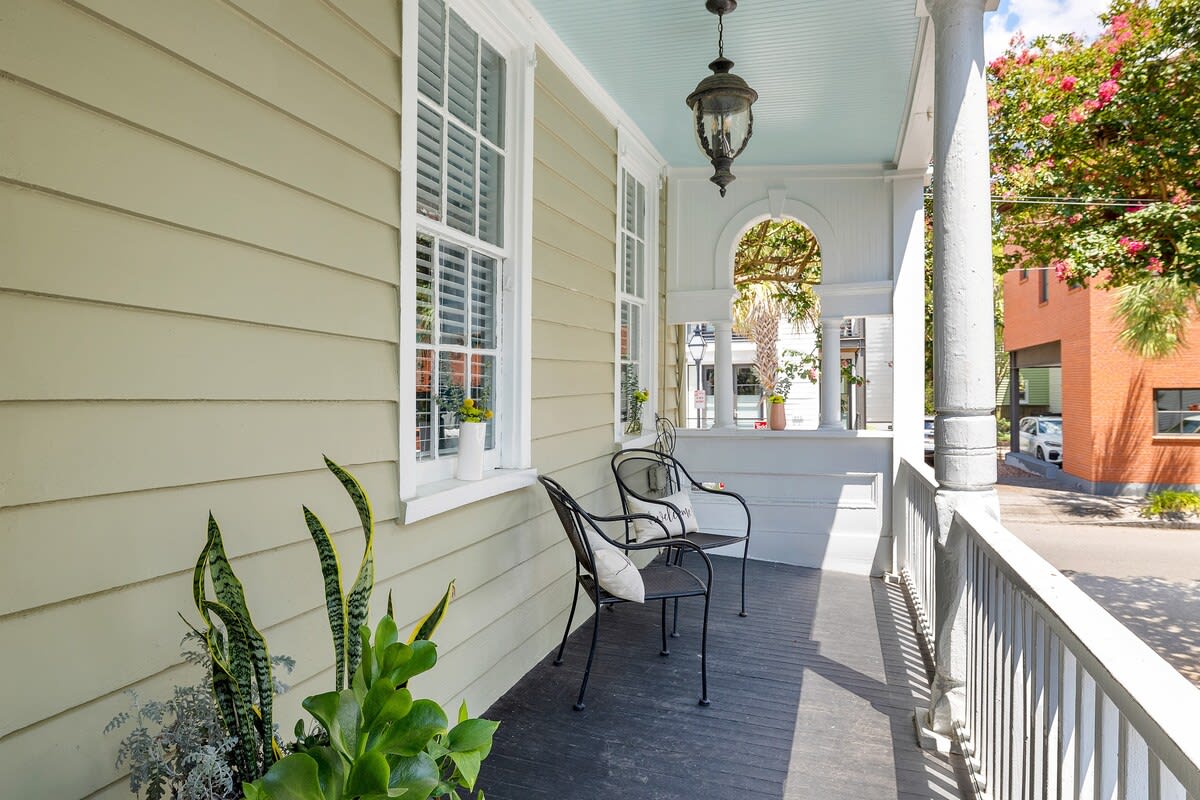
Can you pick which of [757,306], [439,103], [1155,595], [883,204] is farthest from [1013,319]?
[439,103]

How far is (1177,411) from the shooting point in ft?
37.1

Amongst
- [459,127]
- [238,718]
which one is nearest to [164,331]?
[238,718]

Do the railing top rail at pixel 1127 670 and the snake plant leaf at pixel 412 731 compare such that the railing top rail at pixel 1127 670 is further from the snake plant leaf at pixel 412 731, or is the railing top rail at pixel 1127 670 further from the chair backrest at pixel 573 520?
the chair backrest at pixel 573 520

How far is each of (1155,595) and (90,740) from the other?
7358 millimetres

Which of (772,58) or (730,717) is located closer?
(730,717)

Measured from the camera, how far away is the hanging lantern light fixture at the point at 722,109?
2.94 m

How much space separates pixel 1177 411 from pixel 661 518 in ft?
37.6

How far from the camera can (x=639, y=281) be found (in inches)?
197

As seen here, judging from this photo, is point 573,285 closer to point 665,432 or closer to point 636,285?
point 636,285

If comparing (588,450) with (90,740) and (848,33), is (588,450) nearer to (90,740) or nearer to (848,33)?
(848,33)

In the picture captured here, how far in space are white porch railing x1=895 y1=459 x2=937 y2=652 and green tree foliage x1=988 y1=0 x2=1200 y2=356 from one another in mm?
1862

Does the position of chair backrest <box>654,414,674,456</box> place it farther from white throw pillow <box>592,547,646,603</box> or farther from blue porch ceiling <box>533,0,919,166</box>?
white throw pillow <box>592,547,646,603</box>

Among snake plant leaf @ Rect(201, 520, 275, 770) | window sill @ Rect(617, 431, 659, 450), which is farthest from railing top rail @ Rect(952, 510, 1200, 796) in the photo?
window sill @ Rect(617, 431, 659, 450)

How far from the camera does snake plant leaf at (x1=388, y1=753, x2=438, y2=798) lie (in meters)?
1.13
